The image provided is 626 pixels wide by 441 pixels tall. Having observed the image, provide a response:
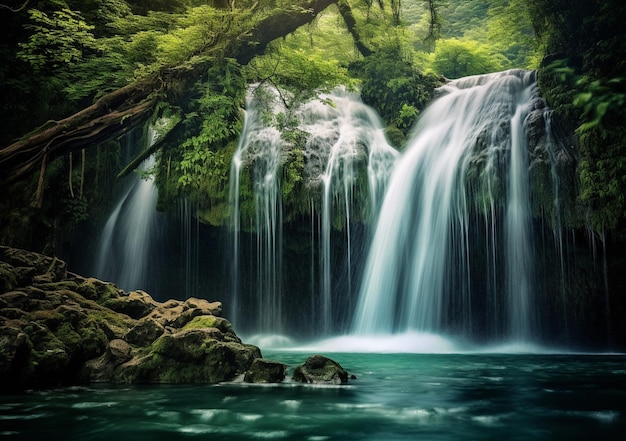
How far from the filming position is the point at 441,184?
480 inches

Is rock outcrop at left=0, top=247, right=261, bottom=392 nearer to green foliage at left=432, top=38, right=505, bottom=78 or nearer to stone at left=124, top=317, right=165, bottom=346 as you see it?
stone at left=124, top=317, right=165, bottom=346

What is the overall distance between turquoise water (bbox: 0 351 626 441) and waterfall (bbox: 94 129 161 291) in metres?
9.17

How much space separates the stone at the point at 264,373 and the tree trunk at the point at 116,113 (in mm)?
5172

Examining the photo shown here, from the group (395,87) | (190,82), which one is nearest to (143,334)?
(190,82)

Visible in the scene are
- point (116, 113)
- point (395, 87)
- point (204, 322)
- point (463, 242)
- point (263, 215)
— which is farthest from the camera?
point (395, 87)

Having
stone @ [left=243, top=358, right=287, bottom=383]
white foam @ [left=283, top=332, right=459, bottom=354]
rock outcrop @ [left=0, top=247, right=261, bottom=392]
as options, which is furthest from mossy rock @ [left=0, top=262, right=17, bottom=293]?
white foam @ [left=283, top=332, right=459, bottom=354]

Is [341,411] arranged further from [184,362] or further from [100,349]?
[100,349]

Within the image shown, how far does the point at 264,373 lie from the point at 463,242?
734 cm

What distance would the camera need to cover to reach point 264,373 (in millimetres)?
5820

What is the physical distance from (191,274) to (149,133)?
4729 millimetres

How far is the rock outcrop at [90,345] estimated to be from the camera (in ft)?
17.4

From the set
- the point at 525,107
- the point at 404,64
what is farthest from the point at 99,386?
the point at 404,64

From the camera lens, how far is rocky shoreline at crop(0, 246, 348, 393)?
17.5 feet

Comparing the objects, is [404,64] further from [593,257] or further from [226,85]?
[593,257]
